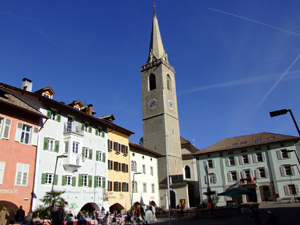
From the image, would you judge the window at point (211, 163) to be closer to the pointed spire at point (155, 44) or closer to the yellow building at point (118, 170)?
the yellow building at point (118, 170)

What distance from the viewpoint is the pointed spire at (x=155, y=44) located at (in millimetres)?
65188

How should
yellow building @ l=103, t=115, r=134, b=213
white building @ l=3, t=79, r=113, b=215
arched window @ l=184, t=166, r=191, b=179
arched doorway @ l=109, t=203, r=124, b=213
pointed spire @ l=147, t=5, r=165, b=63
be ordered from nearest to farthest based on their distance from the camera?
white building @ l=3, t=79, r=113, b=215, yellow building @ l=103, t=115, r=134, b=213, arched doorway @ l=109, t=203, r=124, b=213, arched window @ l=184, t=166, r=191, b=179, pointed spire @ l=147, t=5, r=165, b=63

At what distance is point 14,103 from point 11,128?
196 centimetres

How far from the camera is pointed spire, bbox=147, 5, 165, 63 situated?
6519 cm

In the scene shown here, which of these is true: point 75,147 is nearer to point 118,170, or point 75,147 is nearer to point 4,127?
point 4,127

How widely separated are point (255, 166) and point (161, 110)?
827 inches


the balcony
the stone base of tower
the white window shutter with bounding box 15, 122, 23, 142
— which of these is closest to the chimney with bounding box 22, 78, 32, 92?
the balcony

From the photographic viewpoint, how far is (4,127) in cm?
2047

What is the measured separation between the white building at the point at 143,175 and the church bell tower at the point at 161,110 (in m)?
6.54

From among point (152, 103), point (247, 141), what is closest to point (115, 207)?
point (247, 141)

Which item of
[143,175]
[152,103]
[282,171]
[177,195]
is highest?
[152,103]

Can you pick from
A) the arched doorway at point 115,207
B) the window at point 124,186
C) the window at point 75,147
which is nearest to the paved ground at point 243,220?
the arched doorway at point 115,207

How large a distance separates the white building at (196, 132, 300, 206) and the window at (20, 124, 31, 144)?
1187 inches

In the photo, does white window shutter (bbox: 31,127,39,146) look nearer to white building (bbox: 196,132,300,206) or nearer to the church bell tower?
white building (bbox: 196,132,300,206)
